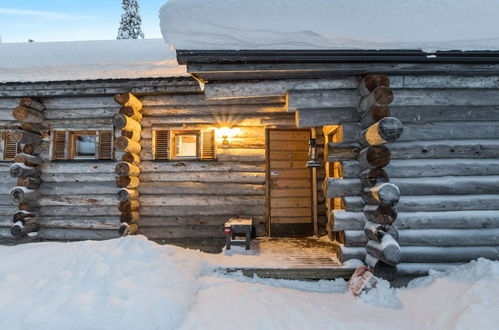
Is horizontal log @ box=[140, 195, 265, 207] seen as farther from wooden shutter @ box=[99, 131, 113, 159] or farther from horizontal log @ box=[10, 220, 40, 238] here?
horizontal log @ box=[10, 220, 40, 238]

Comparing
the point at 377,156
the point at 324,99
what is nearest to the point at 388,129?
the point at 377,156

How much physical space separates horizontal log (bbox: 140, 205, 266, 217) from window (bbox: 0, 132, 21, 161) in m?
3.70

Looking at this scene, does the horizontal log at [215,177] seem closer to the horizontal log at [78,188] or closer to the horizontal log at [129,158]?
the horizontal log at [129,158]

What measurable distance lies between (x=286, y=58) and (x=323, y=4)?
863 millimetres

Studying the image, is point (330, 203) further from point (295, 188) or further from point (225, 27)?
point (225, 27)

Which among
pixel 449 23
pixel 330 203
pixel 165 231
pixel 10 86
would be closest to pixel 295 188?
pixel 330 203

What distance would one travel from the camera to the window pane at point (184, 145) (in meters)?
6.91

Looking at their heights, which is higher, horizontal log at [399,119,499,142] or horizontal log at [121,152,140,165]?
horizontal log at [399,119,499,142]

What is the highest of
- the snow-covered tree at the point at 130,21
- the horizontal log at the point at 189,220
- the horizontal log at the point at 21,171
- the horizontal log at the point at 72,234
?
the snow-covered tree at the point at 130,21

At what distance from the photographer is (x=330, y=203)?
6285mm

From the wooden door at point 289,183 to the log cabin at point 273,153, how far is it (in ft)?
0.09

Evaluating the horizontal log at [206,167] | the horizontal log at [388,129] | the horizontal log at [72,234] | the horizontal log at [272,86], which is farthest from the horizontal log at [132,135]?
the horizontal log at [388,129]

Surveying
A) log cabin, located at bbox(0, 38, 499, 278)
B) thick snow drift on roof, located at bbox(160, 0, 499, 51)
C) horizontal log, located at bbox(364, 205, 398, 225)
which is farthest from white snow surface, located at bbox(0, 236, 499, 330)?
thick snow drift on roof, located at bbox(160, 0, 499, 51)

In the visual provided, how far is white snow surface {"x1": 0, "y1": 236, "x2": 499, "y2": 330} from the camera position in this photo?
9.27 ft
